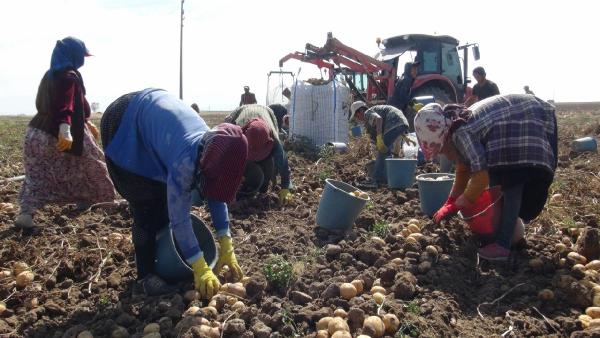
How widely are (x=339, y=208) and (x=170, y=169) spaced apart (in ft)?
5.65

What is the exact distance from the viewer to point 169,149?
8.70 feet

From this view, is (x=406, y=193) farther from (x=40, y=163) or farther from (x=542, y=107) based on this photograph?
(x=40, y=163)

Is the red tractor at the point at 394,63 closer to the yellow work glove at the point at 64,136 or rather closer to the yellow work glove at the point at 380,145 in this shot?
the yellow work glove at the point at 380,145

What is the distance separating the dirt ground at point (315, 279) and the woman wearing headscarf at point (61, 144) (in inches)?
8.5

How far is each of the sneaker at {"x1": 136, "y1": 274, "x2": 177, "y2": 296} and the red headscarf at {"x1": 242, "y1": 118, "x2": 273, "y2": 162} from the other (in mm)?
1507

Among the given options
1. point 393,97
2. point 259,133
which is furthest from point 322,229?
point 393,97

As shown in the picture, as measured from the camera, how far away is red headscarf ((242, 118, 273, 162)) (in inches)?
170

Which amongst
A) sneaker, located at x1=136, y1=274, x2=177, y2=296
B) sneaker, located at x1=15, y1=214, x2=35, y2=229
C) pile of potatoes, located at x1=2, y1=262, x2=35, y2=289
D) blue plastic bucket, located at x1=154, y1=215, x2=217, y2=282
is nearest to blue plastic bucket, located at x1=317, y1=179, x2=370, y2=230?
blue plastic bucket, located at x1=154, y1=215, x2=217, y2=282

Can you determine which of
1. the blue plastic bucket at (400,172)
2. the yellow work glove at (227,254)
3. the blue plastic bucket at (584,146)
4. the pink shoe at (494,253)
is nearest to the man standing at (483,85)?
the blue plastic bucket at (584,146)

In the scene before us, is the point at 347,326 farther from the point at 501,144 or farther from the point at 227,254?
the point at 501,144

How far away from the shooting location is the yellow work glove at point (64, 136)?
4180mm

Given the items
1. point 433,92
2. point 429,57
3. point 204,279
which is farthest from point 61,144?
point 429,57

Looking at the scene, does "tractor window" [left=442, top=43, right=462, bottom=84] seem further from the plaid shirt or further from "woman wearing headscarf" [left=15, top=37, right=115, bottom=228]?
"woman wearing headscarf" [left=15, top=37, right=115, bottom=228]

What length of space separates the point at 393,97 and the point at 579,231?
4515mm
